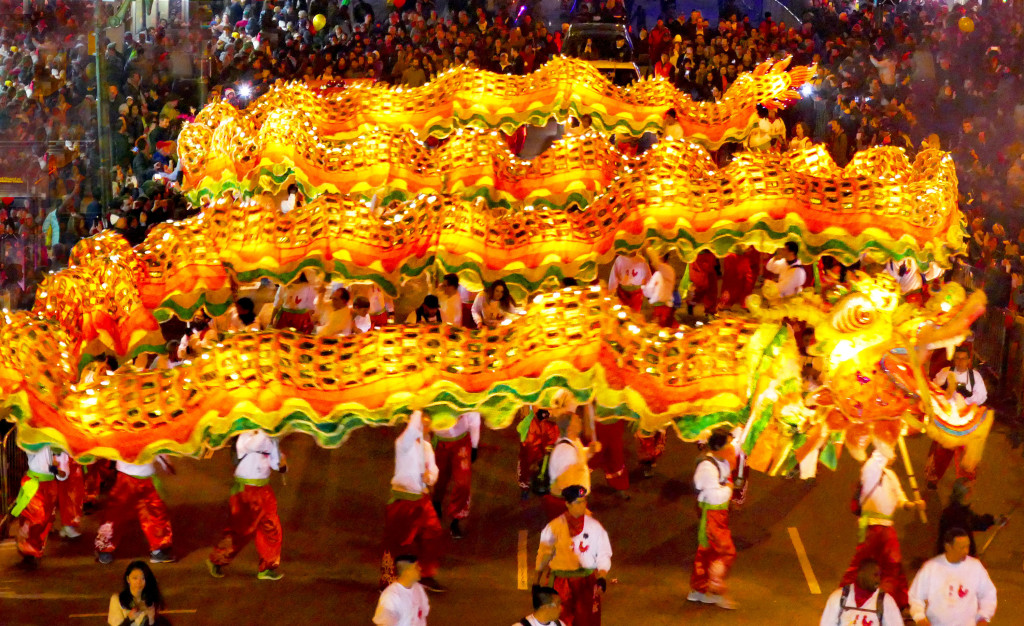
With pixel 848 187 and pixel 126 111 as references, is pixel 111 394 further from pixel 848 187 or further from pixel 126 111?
pixel 126 111

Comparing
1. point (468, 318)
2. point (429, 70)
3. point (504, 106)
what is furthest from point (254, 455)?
point (429, 70)

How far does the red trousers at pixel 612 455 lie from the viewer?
12172 millimetres

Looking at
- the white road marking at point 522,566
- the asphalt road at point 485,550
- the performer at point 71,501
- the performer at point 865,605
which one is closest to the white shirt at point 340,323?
the asphalt road at point 485,550

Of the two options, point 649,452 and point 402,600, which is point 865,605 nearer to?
point 402,600

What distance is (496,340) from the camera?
9.38 meters

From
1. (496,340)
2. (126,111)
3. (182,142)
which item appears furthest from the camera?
(126,111)

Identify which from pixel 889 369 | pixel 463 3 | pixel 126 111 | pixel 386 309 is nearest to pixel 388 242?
pixel 386 309

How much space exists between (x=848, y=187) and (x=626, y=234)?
7.89 feet

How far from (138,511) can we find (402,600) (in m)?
3.37

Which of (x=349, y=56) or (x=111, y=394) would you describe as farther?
(x=349, y=56)

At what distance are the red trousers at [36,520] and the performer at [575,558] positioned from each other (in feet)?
13.9

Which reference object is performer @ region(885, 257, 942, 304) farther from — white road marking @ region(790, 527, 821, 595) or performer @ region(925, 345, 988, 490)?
white road marking @ region(790, 527, 821, 595)

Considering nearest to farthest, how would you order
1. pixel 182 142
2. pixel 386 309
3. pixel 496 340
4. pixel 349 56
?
1. pixel 496 340
2. pixel 386 309
3. pixel 182 142
4. pixel 349 56

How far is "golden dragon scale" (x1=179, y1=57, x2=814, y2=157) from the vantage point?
17.0 metres
